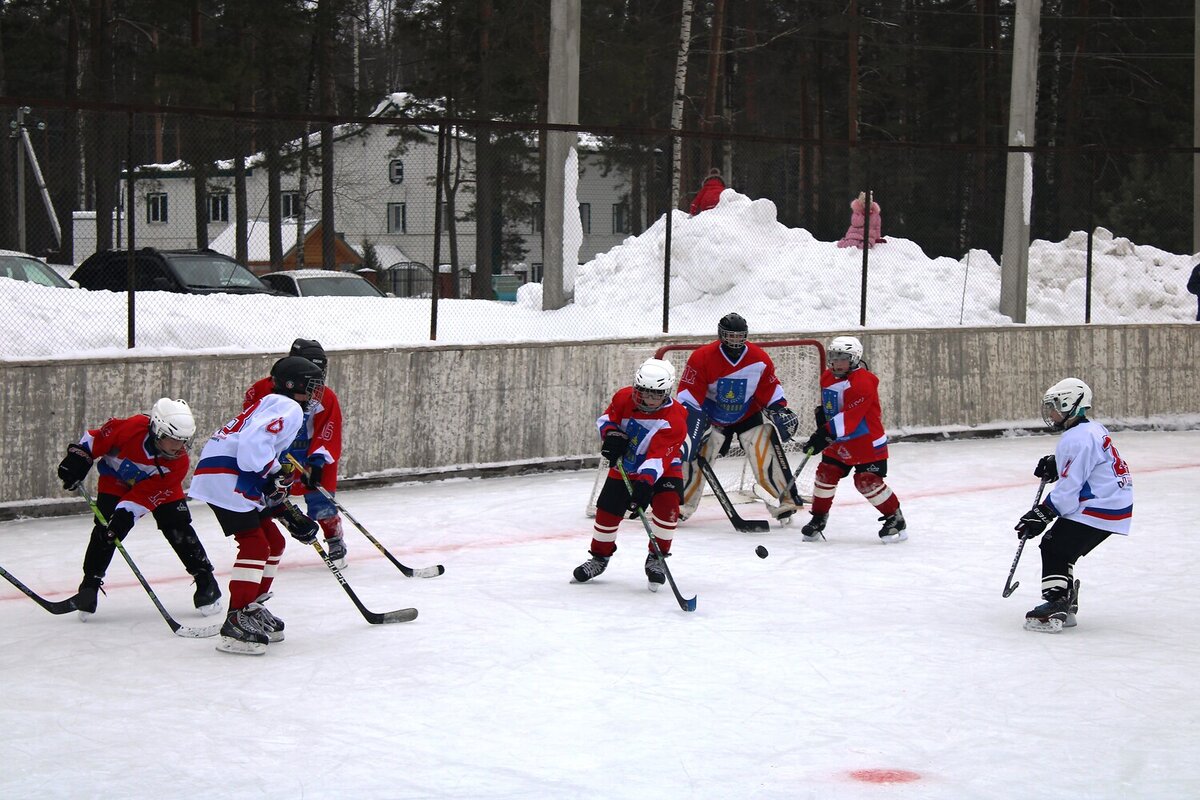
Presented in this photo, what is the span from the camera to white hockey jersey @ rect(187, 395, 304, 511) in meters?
5.91

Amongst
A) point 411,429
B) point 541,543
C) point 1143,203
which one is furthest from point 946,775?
point 1143,203

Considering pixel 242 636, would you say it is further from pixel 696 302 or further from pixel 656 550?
pixel 696 302

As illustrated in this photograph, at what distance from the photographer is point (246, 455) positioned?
5.88 metres

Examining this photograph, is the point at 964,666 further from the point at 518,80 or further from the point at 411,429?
the point at 518,80

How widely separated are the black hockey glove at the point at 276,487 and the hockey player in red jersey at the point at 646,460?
67.8 inches

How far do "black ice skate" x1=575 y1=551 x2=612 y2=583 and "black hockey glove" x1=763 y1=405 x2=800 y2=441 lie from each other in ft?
6.89

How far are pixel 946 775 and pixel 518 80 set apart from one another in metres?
22.8

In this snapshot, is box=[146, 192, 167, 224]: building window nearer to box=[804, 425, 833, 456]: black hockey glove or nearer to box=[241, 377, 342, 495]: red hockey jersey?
box=[241, 377, 342, 495]: red hockey jersey

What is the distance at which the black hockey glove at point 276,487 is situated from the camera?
6.05 m

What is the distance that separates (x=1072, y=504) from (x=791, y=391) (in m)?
6.27

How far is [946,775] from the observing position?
4.50m

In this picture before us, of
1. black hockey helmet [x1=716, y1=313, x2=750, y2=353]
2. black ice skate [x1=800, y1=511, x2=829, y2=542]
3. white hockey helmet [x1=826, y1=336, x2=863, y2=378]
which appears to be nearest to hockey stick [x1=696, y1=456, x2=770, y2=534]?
black ice skate [x1=800, y1=511, x2=829, y2=542]

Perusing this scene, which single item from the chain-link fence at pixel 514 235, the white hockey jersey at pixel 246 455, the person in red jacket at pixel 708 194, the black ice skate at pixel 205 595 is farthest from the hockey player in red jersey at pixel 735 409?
the person in red jacket at pixel 708 194

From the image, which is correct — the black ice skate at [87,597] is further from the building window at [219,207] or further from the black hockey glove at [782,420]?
the building window at [219,207]
